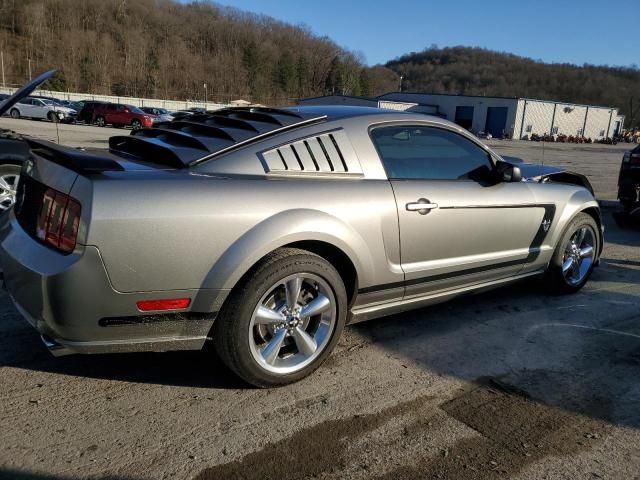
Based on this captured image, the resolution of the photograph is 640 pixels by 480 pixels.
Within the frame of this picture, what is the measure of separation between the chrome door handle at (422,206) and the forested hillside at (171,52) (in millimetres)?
93094

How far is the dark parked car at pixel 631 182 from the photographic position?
8.24 meters

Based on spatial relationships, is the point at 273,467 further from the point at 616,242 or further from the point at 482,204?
the point at 616,242

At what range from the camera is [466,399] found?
3010 millimetres

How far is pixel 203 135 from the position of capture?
3.27 meters

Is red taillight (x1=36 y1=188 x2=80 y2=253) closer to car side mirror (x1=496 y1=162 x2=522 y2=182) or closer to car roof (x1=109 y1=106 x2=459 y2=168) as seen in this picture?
car roof (x1=109 y1=106 x2=459 y2=168)

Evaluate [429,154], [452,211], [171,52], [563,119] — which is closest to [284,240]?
[452,211]

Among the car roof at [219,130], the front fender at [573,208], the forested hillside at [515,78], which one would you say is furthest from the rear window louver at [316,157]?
the forested hillside at [515,78]

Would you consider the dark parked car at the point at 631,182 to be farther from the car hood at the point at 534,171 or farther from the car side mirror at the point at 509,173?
the car side mirror at the point at 509,173

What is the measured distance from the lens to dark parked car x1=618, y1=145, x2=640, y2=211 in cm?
824

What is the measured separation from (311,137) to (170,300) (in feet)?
4.15

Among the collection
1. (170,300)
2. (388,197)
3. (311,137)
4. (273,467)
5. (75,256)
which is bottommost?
(273,467)

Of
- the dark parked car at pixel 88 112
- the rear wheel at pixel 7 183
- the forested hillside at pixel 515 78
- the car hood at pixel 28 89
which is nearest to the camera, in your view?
the car hood at pixel 28 89

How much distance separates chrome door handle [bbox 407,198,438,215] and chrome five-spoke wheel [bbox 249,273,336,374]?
0.78 metres

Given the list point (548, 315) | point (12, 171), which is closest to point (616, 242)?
point (548, 315)
